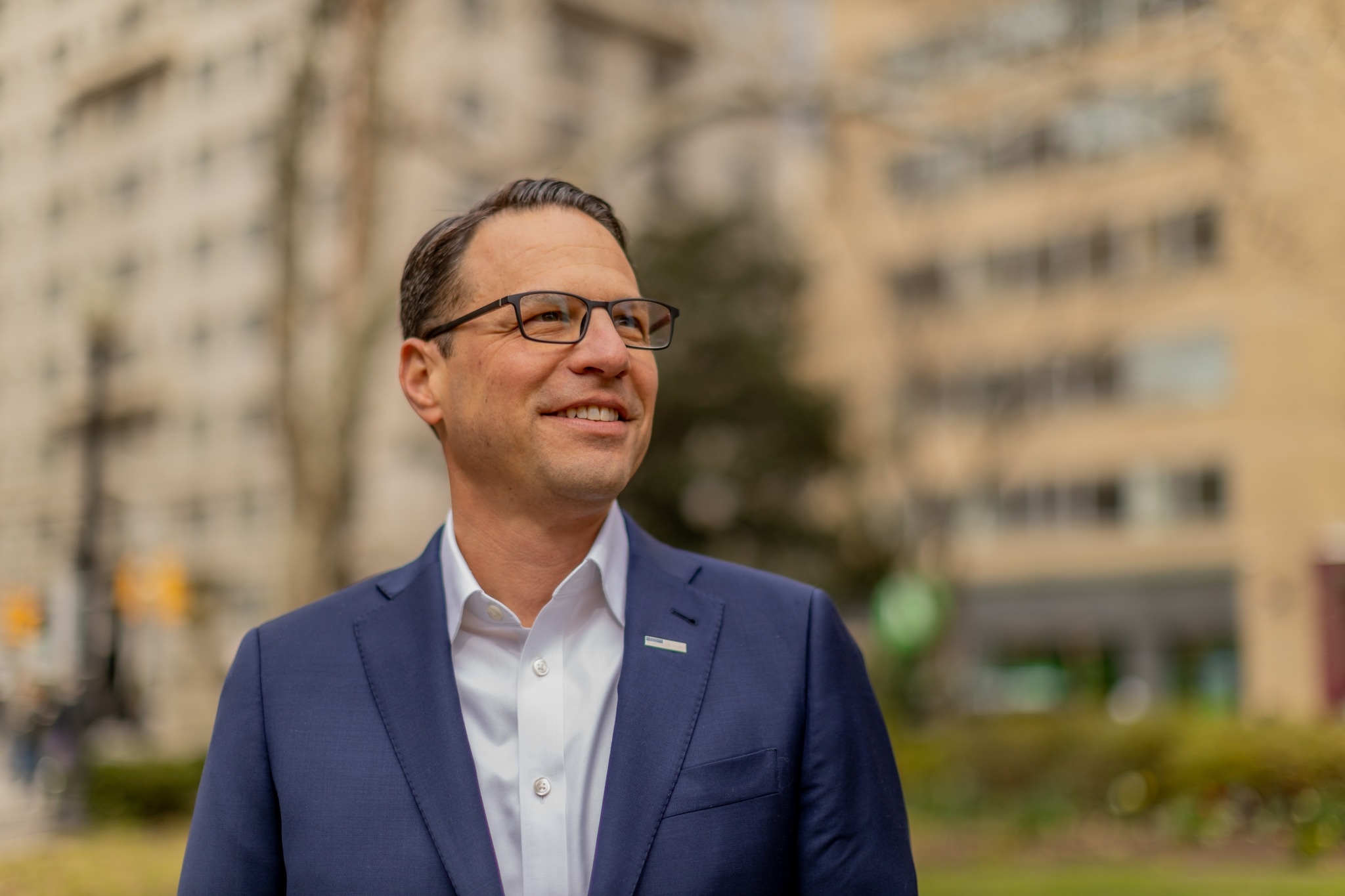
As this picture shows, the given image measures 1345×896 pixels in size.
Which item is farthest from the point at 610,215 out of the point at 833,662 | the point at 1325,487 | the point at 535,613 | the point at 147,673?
the point at 1325,487

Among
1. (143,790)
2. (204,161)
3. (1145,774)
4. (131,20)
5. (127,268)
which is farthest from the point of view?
(204,161)

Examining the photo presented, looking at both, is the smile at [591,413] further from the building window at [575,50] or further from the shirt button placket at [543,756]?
the building window at [575,50]

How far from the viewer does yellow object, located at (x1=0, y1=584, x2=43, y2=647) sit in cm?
860

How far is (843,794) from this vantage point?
2.01 meters

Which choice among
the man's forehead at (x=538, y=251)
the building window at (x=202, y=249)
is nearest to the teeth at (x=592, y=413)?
the man's forehead at (x=538, y=251)

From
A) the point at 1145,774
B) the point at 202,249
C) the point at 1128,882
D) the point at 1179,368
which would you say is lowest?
the point at 1145,774

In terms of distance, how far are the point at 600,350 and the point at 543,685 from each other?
53cm

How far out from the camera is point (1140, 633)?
115 feet

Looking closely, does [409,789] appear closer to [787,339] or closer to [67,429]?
[67,429]

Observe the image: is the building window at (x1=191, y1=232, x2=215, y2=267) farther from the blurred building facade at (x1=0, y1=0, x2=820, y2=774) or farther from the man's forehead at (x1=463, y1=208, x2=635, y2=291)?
the man's forehead at (x1=463, y1=208, x2=635, y2=291)

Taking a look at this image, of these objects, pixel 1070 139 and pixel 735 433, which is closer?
pixel 735 433

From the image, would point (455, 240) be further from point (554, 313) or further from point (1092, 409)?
point (1092, 409)

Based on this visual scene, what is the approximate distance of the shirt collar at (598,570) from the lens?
A: 2117 millimetres

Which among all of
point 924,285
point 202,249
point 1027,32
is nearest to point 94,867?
point 1027,32
